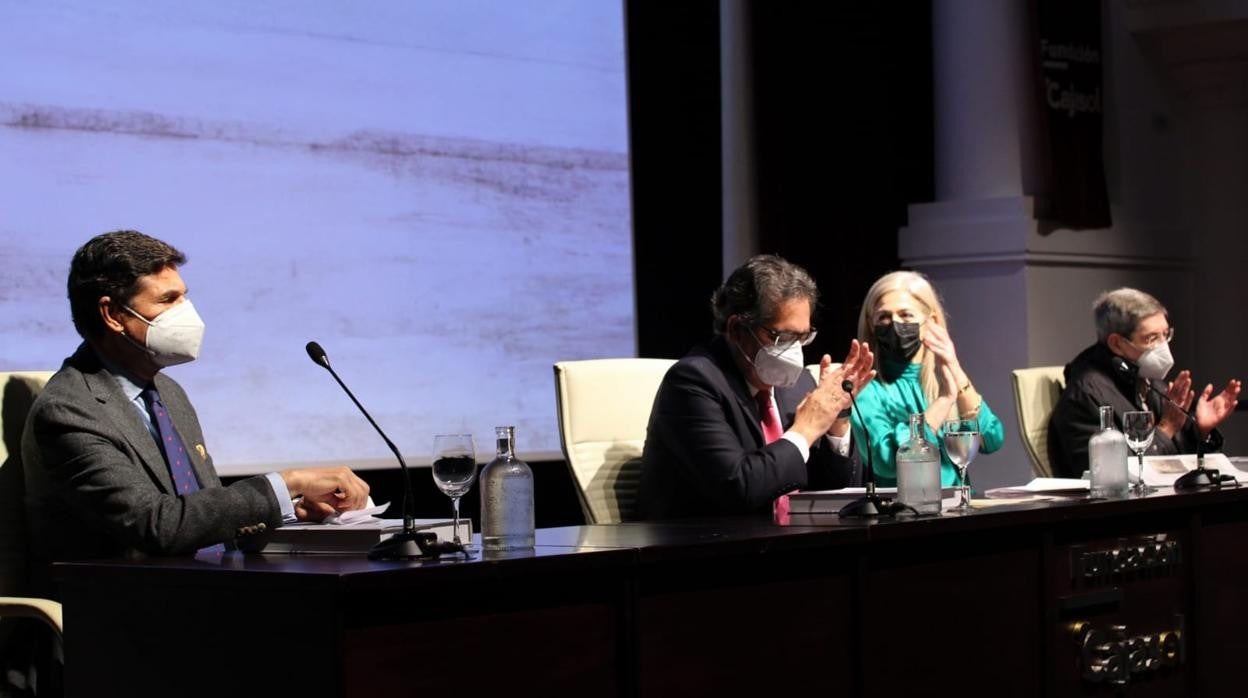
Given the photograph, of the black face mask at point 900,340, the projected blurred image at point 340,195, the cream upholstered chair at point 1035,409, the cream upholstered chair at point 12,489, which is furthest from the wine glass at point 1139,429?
the cream upholstered chair at point 12,489

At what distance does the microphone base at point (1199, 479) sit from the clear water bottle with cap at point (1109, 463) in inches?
9.1

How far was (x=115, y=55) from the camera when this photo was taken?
156 inches

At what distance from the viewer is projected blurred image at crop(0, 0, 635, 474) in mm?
3869

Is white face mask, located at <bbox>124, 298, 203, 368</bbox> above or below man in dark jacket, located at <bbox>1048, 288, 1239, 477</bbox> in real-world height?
above

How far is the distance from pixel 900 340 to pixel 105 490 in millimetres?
2201

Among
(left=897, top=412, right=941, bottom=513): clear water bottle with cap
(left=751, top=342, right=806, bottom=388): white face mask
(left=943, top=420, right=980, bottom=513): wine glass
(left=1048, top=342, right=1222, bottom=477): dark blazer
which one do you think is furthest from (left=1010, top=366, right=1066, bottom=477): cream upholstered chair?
(left=897, top=412, right=941, bottom=513): clear water bottle with cap

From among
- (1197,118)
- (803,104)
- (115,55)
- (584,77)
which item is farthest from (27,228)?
(1197,118)

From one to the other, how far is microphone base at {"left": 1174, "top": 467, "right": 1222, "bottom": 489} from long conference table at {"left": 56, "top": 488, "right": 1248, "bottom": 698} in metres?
0.06

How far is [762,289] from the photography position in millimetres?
3379

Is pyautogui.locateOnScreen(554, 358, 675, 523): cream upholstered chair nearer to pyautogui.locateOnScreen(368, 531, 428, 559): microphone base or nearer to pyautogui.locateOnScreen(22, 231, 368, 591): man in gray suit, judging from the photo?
pyautogui.locateOnScreen(22, 231, 368, 591): man in gray suit

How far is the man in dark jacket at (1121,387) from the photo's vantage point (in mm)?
4469

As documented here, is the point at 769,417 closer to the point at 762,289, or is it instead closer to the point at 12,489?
the point at 762,289

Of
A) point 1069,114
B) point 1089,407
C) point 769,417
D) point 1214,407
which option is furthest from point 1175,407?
point 1069,114

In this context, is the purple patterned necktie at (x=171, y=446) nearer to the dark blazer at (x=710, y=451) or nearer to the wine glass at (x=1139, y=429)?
the dark blazer at (x=710, y=451)
